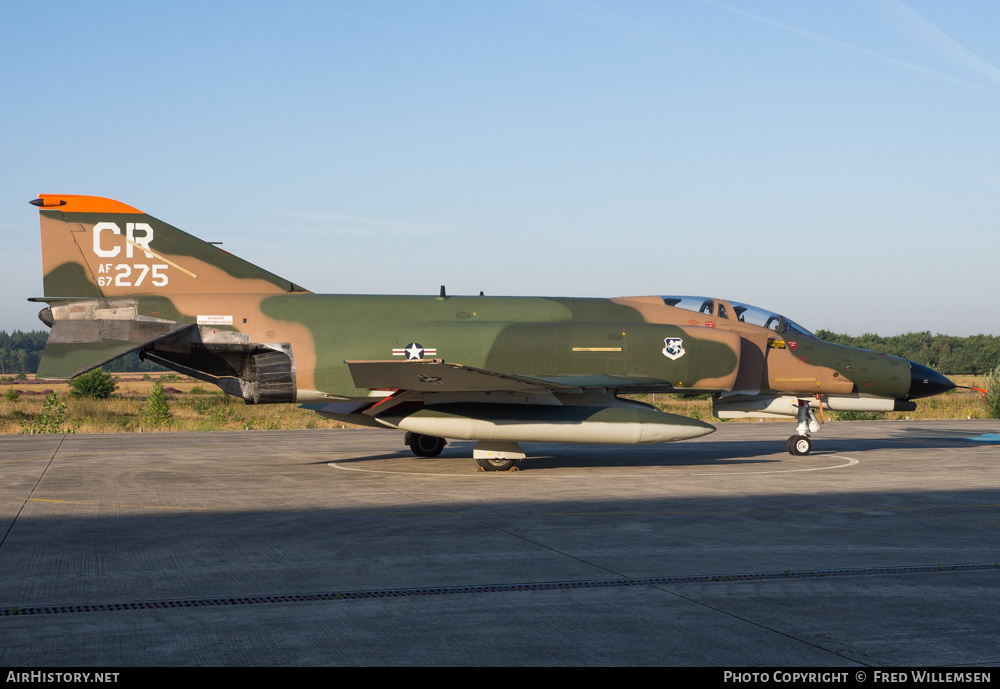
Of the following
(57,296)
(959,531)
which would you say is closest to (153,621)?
(959,531)

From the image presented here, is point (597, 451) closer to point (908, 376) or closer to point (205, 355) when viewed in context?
point (908, 376)

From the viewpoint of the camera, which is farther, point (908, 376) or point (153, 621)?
point (908, 376)

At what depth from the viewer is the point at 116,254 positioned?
48.4 ft

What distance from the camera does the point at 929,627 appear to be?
220 inches

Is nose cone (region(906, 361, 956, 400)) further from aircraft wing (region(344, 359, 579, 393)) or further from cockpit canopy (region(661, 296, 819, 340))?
aircraft wing (region(344, 359, 579, 393))

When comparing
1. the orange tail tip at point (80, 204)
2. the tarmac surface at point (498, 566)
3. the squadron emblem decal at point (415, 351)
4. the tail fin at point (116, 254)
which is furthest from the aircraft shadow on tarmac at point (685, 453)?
the orange tail tip at point (80, 204)

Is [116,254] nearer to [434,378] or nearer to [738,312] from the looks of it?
[434,378]

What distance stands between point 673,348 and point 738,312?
219cm

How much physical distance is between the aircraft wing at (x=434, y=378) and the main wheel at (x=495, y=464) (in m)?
1.47

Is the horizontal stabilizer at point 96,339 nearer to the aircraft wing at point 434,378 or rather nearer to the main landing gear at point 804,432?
the aircraft wing at point 434,378

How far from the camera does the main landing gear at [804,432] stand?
1734 cm

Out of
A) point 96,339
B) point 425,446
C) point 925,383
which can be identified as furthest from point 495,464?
point 925,383
